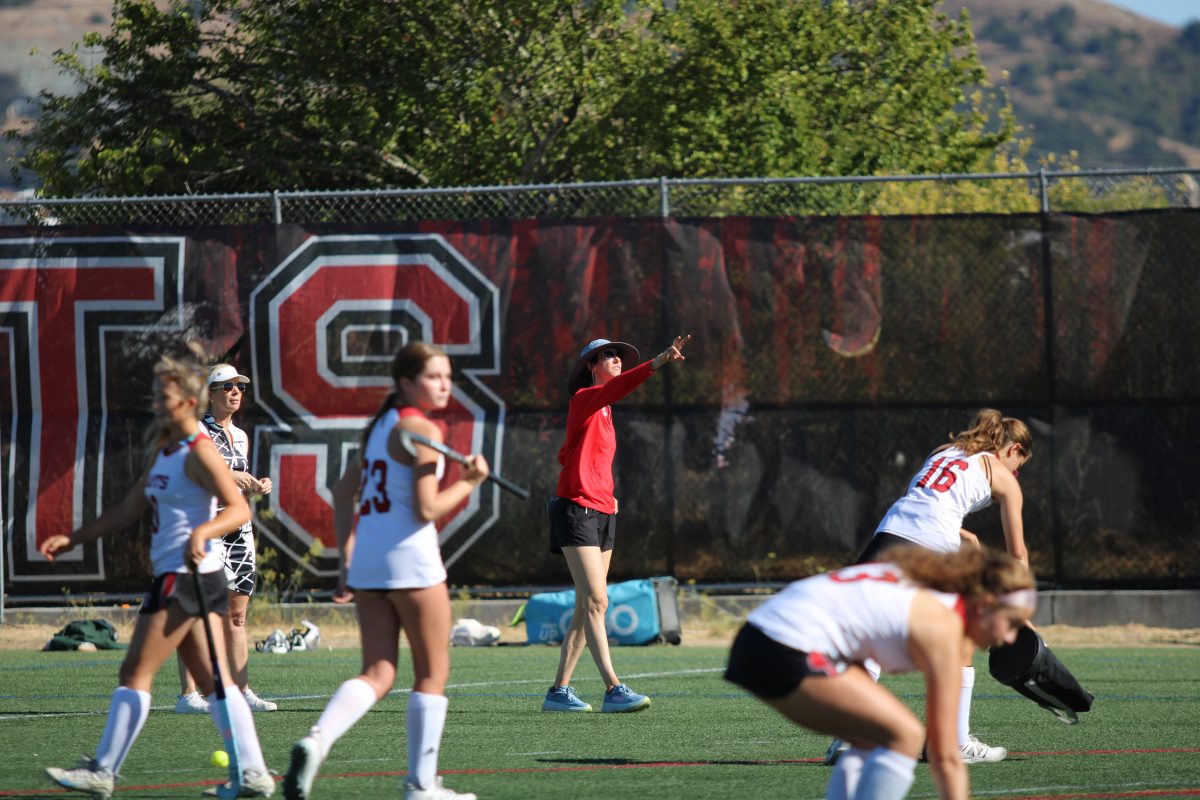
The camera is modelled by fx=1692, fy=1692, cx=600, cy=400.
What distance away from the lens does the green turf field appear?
7.18 meters

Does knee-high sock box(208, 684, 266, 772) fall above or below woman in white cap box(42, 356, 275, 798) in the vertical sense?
below

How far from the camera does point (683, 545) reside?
15.0 m

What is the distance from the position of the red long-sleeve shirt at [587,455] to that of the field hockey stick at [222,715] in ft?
11.7

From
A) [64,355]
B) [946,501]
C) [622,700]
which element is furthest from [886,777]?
[64,355]

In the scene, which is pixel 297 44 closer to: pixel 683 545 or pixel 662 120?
pixel 662 120

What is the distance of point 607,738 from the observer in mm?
8734

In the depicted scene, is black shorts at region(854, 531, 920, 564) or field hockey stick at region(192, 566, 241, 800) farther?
black shorts at region(854, 531, 920, 564)

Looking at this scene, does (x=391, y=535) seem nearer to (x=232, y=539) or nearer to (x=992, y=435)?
(x=992, y=435)

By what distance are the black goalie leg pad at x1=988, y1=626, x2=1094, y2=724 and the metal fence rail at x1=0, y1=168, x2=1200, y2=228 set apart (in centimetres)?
660

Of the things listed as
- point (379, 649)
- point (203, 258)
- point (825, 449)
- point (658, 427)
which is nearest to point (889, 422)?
point (825, 449)

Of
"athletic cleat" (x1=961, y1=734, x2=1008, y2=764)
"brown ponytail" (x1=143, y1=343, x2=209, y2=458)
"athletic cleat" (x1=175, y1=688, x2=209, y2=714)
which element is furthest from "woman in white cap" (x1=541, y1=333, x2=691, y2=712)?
"brown ponytail" (x1=143, y1=343, x2=209, y2=458)

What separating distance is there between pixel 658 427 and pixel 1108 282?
163 inches

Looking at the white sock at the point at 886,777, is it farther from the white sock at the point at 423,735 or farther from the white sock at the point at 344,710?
the white sock at the point at 344,710

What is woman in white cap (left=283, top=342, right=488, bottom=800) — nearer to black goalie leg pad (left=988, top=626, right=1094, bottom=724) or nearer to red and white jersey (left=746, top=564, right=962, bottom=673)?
red and white jersey (left=746, top=564, right=962, bottom=673)
